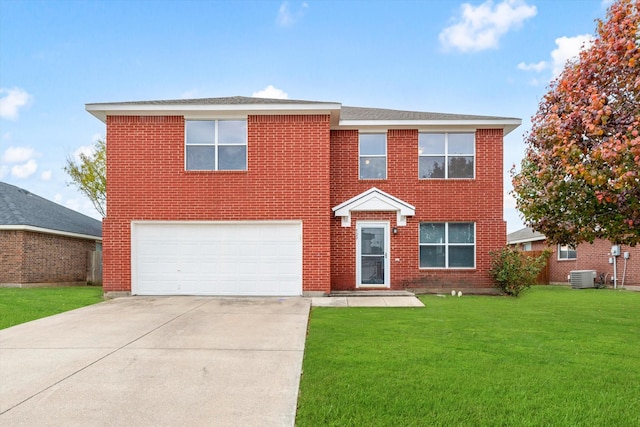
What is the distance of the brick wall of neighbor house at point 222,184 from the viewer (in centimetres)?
1301

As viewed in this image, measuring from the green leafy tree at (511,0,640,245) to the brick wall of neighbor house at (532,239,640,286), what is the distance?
11328 millimetres

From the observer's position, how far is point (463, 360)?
5.84 metres

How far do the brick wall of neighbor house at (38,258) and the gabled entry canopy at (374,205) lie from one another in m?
12.0

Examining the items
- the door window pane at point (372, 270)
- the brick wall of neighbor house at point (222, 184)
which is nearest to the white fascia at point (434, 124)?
the brick wall of neighbor house at point (222, 184)

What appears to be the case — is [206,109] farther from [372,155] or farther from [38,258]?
[38,258]

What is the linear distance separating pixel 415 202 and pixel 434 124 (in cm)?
250

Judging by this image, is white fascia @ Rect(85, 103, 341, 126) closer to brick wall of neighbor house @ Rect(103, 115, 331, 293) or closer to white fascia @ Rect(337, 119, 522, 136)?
brick wall of neighbor house @ Rect(103, 115, 331, 293)

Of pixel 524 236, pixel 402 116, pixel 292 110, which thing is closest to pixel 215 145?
pixel 292 110

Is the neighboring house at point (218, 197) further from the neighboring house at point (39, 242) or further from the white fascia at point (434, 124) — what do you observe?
the neighboring house at point (39, 242)

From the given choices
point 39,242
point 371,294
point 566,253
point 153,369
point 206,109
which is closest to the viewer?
point 153,369

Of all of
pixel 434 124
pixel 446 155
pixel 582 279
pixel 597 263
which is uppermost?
pixel 434 124

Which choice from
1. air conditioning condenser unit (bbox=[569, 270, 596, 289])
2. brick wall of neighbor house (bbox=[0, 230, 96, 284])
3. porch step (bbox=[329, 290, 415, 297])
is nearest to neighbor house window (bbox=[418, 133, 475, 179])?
porch step (bbox=[329, 290, 415, 297])

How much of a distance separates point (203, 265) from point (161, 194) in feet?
7.90

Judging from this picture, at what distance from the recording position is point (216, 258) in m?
13.2
